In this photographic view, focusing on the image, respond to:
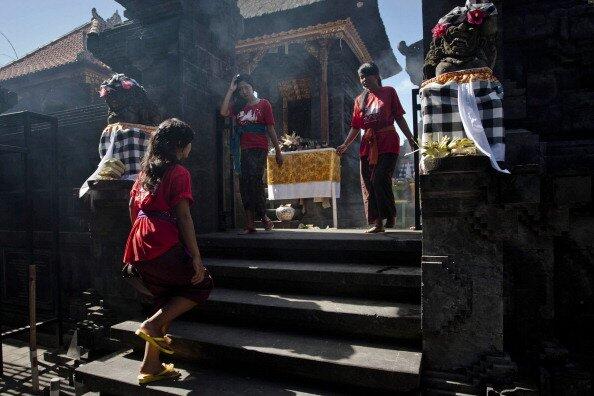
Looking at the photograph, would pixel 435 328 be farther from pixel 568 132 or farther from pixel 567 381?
pixel 568 132

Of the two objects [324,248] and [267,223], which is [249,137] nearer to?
[267,223]

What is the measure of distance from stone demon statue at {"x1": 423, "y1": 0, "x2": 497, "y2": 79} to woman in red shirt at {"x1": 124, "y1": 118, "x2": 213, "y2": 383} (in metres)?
2.56

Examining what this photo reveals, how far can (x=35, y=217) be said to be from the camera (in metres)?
6.65

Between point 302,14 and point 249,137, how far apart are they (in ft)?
31.9

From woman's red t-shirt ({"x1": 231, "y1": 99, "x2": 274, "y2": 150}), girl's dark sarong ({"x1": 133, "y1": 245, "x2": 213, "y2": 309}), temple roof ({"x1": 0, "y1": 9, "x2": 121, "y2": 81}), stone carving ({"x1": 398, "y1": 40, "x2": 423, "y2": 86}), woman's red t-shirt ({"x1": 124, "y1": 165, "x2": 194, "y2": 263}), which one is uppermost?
temple roof ({"x1": 0, "y1": 9, "x2": 121, "y2": 81})

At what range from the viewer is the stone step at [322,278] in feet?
11.1

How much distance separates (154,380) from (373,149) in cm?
358

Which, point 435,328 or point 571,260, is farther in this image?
point 571,260

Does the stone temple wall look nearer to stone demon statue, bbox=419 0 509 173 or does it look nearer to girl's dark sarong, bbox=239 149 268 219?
stone demon statue, bbox=419 0 509 173

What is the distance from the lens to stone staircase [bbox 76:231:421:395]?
2.82 metres

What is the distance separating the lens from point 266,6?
46.0 ft

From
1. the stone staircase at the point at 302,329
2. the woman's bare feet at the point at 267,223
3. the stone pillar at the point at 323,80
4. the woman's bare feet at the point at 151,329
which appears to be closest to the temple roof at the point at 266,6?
the stone pillar at the point at 323,80

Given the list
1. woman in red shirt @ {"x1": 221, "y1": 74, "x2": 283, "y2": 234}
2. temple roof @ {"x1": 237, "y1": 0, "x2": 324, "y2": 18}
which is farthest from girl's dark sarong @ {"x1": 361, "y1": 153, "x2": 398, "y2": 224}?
temple roof @ {"x1": 237, "y1": 0, "x2": 324, "y2": 18}

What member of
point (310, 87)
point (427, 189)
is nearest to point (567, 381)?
point (427, 189)
